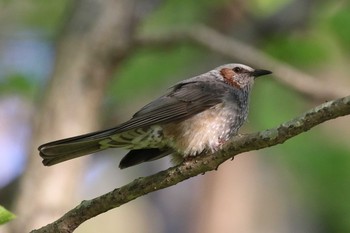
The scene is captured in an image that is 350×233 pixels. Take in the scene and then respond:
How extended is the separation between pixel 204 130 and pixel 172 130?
221mm

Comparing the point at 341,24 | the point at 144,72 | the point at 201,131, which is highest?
the point at 144,72

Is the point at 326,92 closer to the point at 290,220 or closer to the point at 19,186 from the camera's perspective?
the point at 19,186

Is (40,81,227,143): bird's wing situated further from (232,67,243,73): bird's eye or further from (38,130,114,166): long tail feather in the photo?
(232,67,243,73): bird's eye

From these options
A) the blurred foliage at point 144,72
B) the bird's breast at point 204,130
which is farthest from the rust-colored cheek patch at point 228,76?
the blurred foliage at point 144,72

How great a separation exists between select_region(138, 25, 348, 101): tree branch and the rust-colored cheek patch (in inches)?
44.5

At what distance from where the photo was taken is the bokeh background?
7.16 meters

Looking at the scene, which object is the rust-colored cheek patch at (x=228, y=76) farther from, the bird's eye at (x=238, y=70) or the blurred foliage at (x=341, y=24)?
the blurred foliage at (x=341, y=24)

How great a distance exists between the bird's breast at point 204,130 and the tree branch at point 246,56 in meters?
1.94

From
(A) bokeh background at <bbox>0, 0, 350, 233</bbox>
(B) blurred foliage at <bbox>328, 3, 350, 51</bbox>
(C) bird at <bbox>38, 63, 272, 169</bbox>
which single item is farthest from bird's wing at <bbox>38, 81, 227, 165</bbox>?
(B) blurred foliage at <bbox>328, 3, 350, 51</bbox>

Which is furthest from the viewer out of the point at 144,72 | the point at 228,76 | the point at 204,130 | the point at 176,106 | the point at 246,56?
the point at 144,72

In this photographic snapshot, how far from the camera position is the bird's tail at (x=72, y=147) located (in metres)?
5.23

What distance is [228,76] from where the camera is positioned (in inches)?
250

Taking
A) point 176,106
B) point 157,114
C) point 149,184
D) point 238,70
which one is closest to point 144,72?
point 238,70

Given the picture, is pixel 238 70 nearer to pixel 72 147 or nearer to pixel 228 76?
pixel 228 76
